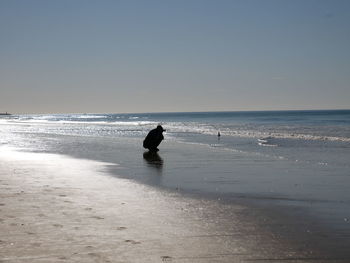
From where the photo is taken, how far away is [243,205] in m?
11.5

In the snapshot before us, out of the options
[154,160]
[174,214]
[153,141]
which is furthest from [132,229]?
[153,141]

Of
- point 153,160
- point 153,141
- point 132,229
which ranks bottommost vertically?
point 153,160

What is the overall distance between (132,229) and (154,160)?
14.2 metres

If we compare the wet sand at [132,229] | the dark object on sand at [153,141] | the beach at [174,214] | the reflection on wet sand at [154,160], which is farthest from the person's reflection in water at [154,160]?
the wet sand at [132,229]

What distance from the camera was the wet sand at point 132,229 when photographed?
23.9ft

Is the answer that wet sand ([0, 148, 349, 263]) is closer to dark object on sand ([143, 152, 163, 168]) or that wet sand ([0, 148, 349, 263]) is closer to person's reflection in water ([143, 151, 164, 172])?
person's reflection in water ([143, 151, 164, 172])

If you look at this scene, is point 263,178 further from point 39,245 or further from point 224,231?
point 39,245

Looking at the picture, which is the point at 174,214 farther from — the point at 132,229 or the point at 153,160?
the point at 153,160

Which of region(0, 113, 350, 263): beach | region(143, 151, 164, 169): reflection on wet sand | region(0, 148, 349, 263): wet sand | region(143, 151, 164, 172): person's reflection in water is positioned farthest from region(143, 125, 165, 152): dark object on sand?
region(0, 148, 349, 263): wet sand

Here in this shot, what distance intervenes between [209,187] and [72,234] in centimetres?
664

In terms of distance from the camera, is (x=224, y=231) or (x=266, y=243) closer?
(x=266, y=243)

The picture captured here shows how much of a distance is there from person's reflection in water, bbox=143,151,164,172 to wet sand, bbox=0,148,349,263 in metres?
6.20

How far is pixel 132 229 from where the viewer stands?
8.86 m

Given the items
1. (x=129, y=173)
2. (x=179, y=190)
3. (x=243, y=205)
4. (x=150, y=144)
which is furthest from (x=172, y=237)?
(x=150, y=144)
